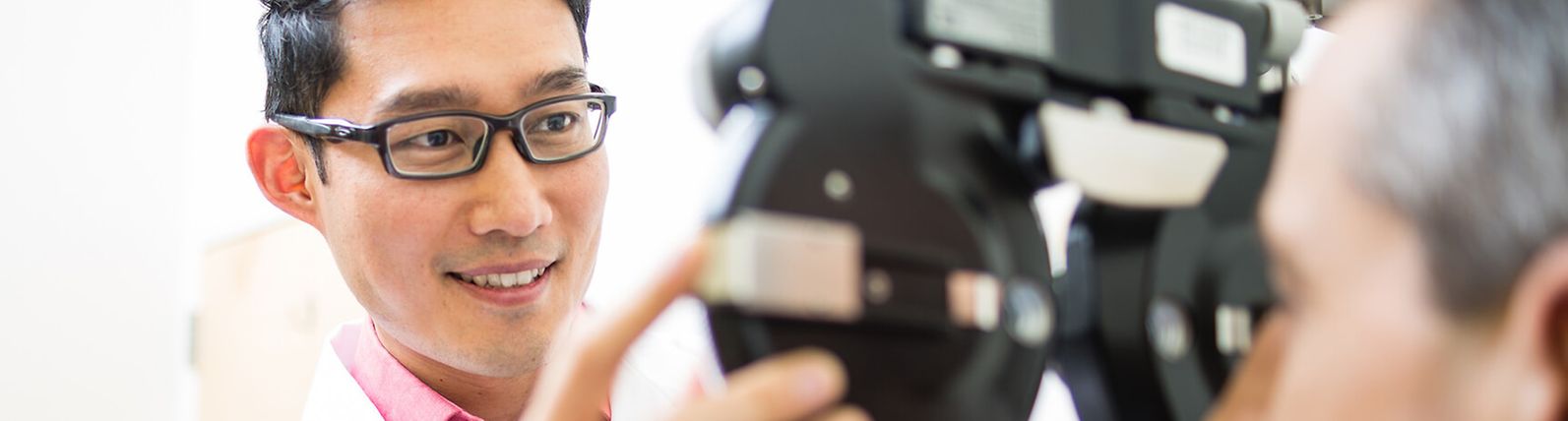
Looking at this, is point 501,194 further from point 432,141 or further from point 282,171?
point 282,171

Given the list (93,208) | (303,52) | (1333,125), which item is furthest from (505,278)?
(93,208)

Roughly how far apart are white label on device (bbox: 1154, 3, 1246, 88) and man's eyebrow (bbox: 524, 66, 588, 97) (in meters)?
0.76

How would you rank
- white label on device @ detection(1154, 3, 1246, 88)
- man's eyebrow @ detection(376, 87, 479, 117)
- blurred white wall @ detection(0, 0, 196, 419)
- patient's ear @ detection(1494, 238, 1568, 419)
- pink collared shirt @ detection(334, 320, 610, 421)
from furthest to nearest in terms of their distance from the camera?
blurred white wall @ detection(0, 0, 196, 419), pink collared shirt @ detection(334, 320, 610, 421), man's eyebrow @ detection(376, 87, 479, 117), white label on device @ detection(1154, 3, 1246, 88), patient's ear @ detection(1494, 238, 1568, 419)

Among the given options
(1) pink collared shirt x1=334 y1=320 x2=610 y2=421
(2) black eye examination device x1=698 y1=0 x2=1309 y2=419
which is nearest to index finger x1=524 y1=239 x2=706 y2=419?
(2) black eye examination device x1=698 y1=0 x2=1309 y2=419

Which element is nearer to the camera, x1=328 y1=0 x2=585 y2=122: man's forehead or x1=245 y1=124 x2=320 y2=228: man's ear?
x1=328 y1=0 x2=585 y2=122: man's forehead

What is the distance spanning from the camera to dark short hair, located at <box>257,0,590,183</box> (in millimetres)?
1220

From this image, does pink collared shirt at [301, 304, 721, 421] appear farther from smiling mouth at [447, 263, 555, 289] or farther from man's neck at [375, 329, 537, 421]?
smiling mouth at [447, 263, 555, 289]

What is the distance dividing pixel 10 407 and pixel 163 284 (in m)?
0.41

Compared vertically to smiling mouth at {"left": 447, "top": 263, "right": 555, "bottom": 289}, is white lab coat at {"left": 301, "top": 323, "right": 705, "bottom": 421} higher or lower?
lower

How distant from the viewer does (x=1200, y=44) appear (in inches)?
22.0

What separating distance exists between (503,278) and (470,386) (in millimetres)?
174

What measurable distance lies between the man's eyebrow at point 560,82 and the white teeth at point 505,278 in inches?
7.2

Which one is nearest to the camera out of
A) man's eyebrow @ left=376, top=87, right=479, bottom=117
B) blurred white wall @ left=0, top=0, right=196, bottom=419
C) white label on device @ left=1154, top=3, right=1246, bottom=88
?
white label on device @ left=1154, top=3, right=1246, bottom=88

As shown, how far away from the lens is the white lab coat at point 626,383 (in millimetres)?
1342
